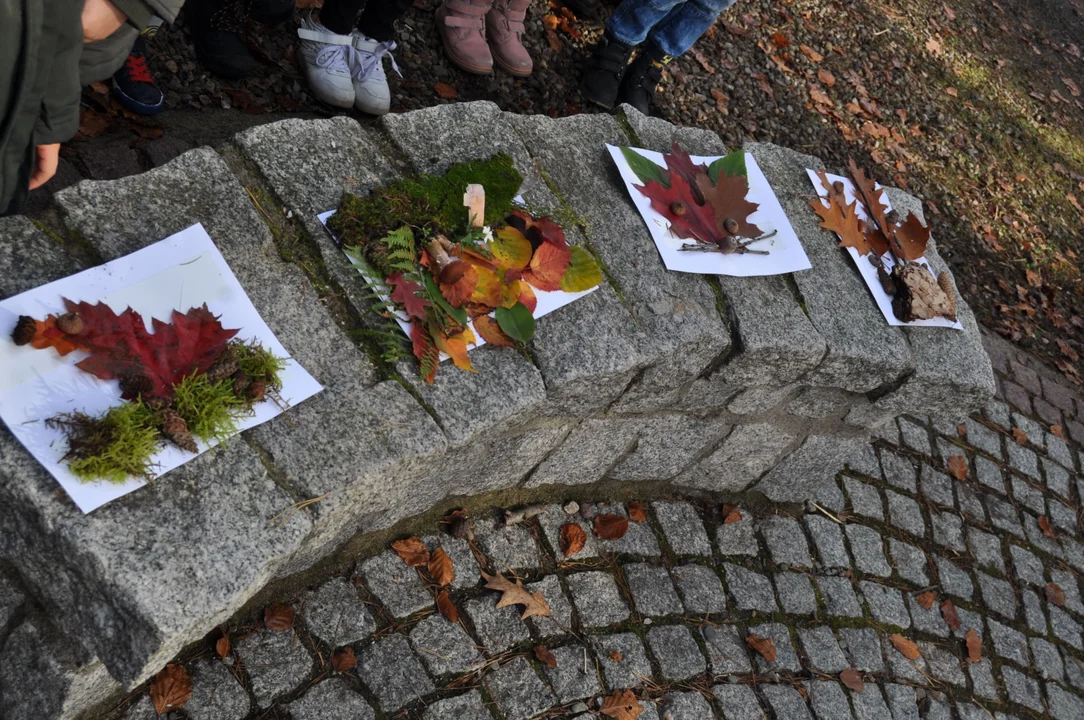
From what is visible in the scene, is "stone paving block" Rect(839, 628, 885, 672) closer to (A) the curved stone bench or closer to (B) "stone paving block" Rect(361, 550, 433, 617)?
(A) the curved stone bench

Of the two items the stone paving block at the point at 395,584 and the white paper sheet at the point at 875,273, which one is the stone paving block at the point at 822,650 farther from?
the stone paving block at the point at 395,584

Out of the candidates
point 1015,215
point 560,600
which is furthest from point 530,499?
point 1015,215

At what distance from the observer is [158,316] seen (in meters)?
1.67

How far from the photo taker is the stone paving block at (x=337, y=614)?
7.05 feet

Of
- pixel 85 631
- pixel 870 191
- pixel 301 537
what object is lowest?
pixel 85 631

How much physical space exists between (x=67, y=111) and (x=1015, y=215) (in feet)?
19.5

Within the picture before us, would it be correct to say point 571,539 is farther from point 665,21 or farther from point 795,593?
point 665,21

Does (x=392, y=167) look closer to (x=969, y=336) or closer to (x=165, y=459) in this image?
(x=165, y=459)

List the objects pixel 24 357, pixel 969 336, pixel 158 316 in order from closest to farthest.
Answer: pixel 24 357
pixel 158 316
pixel 969 336

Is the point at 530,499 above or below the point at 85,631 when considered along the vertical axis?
below

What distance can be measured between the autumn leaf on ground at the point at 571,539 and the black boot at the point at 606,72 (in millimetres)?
2379

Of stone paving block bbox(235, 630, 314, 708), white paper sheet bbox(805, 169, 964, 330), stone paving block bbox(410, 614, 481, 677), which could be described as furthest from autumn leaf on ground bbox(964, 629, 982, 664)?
stone paving block bbox(235, 630, 314, 708)

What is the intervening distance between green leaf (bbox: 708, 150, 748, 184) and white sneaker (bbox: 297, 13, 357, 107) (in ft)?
5.11

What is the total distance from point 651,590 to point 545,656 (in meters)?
0.50
